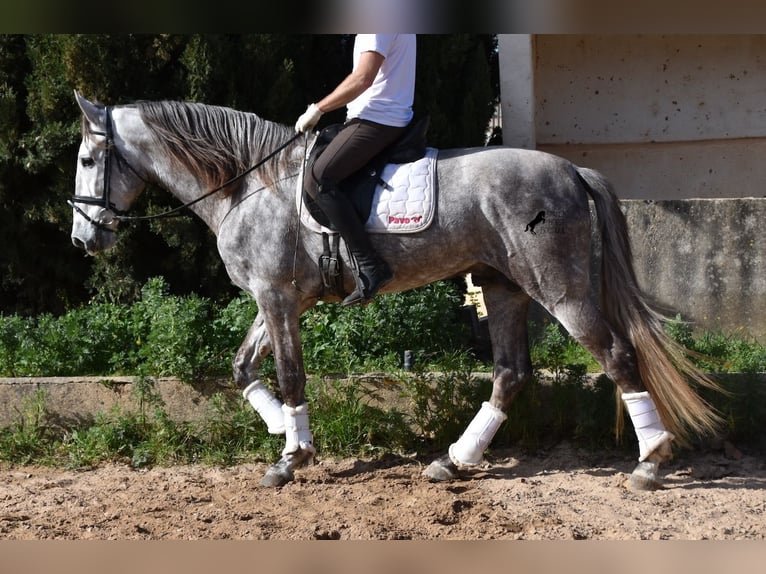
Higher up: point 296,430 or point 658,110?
point 658,110

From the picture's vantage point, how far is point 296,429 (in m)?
5.25

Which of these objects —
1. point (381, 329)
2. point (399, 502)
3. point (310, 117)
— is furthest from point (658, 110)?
point (399, 502)

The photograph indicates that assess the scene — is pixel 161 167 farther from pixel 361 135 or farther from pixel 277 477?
pixel 277 477

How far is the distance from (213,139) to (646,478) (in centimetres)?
320

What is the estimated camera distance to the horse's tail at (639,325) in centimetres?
494

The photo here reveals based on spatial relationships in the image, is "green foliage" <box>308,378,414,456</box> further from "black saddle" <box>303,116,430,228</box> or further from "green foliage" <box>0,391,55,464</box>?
"green foliage" <box>0,391,55,464</box>

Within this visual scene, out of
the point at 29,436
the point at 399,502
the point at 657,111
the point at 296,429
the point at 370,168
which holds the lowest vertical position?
the point at 399,502

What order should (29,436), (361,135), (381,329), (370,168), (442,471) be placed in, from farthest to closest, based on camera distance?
(381,329) → (29,436) → (442,471) → (370,168) → (361,135)

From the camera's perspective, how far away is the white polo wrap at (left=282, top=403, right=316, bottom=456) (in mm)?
5234

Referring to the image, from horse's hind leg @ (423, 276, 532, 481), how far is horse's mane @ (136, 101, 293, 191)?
1522 mm

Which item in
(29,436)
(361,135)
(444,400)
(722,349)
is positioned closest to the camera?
(361,135)

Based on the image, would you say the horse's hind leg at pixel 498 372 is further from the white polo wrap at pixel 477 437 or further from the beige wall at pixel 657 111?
the beige wall at pixel 657 111
